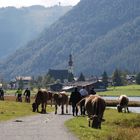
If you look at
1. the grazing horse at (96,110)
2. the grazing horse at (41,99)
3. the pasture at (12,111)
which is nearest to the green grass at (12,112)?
the pasture at (12,111)

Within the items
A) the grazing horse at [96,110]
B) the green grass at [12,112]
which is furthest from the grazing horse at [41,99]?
the grazing horse at [96,110]

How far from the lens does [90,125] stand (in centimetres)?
3741

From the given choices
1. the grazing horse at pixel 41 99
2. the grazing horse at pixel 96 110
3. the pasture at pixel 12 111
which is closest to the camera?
the grazing horse at pixel 96 110

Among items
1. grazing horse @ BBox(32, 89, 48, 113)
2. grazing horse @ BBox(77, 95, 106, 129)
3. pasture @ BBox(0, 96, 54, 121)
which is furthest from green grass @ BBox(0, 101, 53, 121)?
grazing horse @ BBox(77, 95, 106, 129)

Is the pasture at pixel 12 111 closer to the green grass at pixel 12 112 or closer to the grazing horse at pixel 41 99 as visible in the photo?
the green grass at pixel 12 112

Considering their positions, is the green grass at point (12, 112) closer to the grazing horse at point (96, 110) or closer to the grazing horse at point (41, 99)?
the grazing horse at point (41, 99)

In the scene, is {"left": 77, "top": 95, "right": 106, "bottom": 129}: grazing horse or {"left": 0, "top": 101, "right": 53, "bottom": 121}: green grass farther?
{"left": 0, "top": 101, "right": 53, "bottom": 121}: green grass

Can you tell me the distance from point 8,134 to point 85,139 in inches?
182

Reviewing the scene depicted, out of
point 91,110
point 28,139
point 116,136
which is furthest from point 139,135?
point 91,110

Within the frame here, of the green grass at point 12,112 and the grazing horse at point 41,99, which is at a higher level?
the grazing horse at point 41,99

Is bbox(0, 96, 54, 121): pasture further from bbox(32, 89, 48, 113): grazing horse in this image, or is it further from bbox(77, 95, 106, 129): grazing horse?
bbox(77, 95, 106, 129): grazing horse

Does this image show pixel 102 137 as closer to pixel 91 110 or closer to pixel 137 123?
pixel 91 110

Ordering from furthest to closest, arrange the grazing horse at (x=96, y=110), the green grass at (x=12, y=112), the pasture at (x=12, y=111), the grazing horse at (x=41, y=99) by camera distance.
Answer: the grazing horse at (x=41, y=99)
the pasture at (x=12, y=111)
the green grass at (x=12, y=112)
the grazing horse at (x=96, y=110)

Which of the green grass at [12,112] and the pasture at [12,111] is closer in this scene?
the green grass at [12,112]
